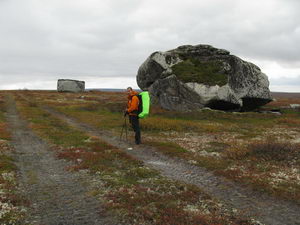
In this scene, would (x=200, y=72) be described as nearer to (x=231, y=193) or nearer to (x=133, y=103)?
(x=133, y=103)

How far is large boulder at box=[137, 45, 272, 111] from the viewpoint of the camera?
40.9 metres

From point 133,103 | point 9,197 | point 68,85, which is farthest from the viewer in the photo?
point 68,85

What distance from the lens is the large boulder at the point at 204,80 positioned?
1610 inches

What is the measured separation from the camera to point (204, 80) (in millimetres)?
41156

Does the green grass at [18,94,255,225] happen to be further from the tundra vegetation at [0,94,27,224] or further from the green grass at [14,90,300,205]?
the tundra vegetation at [0,94,27,224]

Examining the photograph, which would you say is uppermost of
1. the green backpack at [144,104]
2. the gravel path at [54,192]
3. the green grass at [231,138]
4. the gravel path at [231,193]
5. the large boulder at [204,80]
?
the large boulder at [204,80]

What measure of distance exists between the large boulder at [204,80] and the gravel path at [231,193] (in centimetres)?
2320

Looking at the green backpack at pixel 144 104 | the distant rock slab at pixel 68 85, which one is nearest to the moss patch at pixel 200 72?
the green backpack at pixel 144 104

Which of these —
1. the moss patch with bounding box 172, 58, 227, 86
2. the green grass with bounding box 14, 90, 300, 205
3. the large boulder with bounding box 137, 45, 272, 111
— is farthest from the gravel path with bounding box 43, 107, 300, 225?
the moss patch with bounding box 172, 58, 227, 86

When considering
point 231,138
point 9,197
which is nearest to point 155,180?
point 9,197

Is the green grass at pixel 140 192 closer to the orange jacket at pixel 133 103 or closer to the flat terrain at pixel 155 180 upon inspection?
the flat terrain at pixel 155 180

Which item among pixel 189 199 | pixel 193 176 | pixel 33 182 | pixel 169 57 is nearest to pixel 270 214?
pixel 189 199

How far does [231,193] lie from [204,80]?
30209mm

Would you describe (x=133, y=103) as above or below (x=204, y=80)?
below
